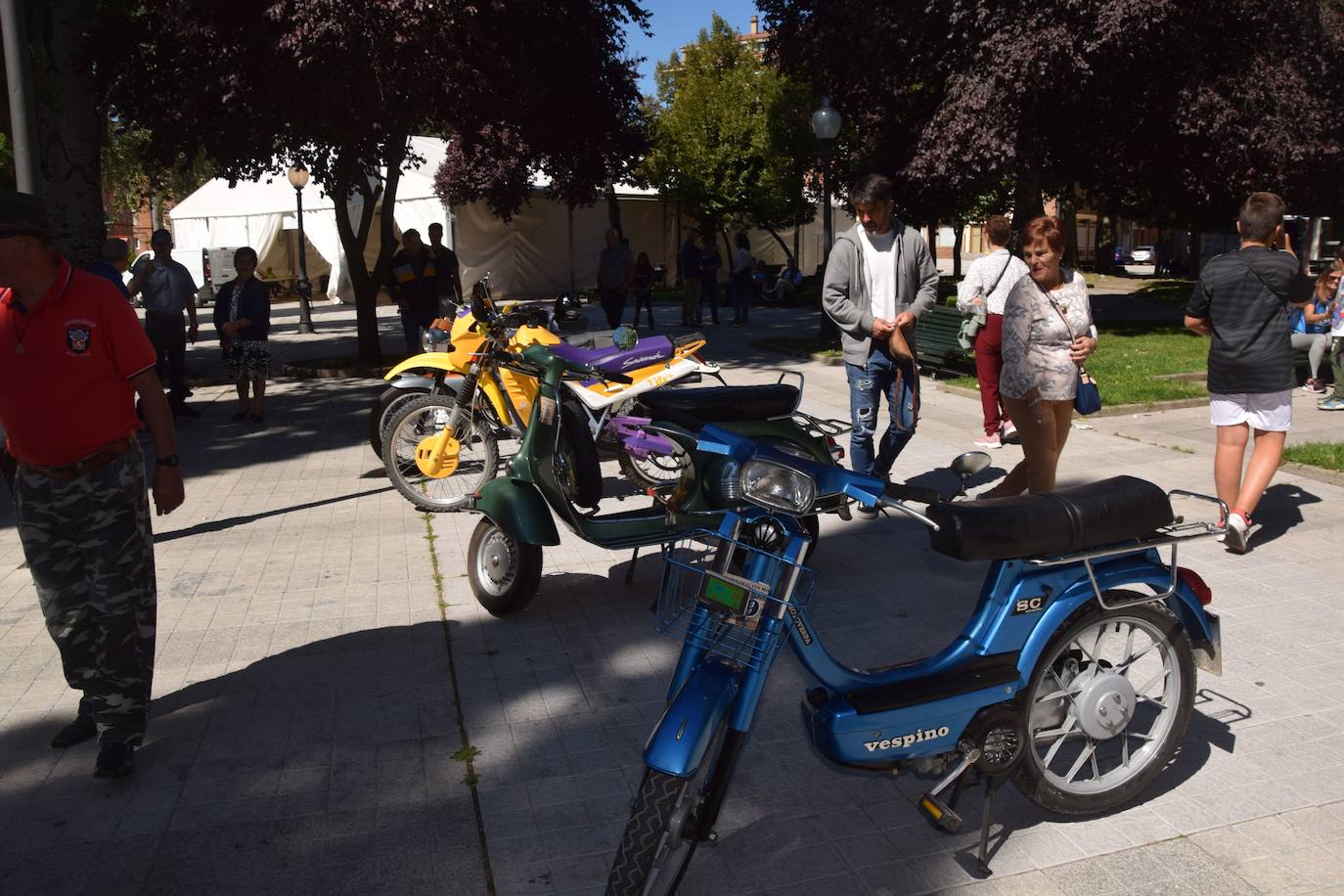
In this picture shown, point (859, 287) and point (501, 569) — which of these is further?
point (859, 287)

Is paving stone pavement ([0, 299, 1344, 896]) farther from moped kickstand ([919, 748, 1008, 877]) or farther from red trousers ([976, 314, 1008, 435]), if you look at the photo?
red trousers ([976, 314, 1008, 435])

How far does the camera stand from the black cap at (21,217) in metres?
3.61

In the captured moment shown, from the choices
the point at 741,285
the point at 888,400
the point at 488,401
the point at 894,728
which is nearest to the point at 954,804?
the point at 894,728

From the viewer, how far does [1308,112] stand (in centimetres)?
1750

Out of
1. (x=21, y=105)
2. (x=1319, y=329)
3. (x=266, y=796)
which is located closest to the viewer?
(x=266, y=796)

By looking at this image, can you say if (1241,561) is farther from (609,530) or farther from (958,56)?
(958,56)

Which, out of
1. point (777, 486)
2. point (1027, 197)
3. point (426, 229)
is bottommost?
point (777, 486)

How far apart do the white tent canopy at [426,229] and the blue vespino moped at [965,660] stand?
2811 cm

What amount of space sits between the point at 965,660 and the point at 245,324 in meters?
9.35

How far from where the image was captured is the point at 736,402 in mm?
5629

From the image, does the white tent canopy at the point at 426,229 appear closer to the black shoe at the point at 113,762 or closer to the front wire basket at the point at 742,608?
the black shoe at the point at 113,762

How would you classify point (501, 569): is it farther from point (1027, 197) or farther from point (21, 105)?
point (1027, 197)

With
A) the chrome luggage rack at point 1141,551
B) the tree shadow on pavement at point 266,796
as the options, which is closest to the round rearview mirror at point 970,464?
the chrome luggage rack at point 1141,551

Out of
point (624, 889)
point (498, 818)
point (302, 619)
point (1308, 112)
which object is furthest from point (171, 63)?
point (1308, 112)
